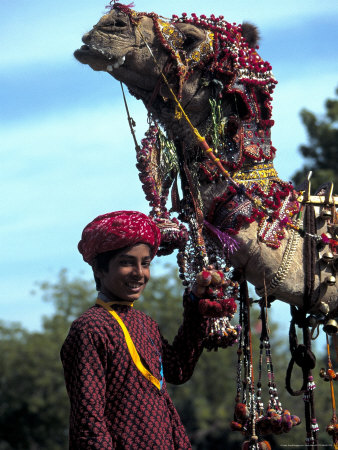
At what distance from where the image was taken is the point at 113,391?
10.6 ft

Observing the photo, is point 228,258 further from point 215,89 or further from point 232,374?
point 232,374

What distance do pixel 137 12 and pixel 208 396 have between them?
26.8m

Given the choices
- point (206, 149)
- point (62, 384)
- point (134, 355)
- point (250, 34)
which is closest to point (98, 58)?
point (206, 149)

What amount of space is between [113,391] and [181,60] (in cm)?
181

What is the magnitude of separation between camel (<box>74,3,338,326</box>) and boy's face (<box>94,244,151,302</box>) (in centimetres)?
A: 84

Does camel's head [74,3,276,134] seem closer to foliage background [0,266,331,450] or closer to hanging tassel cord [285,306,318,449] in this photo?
hanging tassel cord [285,306,318,449]

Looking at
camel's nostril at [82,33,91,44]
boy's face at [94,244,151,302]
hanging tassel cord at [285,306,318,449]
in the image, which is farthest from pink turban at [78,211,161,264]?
hanging tassel cord at [285,306,318,449]

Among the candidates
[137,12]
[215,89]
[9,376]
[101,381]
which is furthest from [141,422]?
[9,376]

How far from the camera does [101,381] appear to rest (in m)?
3.17

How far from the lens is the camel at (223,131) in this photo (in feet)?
13.6

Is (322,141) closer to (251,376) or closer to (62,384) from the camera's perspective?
(251,376)

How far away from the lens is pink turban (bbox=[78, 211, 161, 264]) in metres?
3.39

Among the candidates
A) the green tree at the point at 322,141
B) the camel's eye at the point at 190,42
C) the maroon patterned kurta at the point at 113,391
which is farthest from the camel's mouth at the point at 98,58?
the green tree at the point at 322,141

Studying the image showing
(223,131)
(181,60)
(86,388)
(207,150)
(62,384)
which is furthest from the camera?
(62,384)
